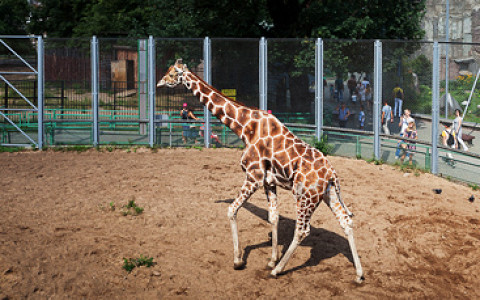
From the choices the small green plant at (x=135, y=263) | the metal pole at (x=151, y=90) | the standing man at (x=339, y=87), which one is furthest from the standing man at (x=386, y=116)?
the small green plant at (x=135, y=263)

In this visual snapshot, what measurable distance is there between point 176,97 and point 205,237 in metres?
8.89

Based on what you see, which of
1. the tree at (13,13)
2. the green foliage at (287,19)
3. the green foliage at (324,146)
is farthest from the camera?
the tree at (13,13)

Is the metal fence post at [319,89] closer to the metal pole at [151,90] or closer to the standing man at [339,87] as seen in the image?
the standing man at [339,87]

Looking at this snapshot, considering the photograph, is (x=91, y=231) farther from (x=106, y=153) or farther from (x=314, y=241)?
(x=106, y=153)

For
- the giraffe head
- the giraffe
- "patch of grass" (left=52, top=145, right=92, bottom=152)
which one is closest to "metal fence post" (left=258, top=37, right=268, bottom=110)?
"patch of grass" (left=52, top=145, right=92, bottom=152)

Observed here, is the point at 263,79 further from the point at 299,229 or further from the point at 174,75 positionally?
the point at 299,229

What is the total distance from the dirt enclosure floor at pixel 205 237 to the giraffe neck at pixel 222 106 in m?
1.97

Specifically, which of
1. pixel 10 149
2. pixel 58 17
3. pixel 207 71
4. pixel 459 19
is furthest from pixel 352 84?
pixel 58 17

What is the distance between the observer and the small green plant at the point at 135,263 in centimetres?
847

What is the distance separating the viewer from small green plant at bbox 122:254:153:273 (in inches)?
334

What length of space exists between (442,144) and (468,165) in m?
0.98

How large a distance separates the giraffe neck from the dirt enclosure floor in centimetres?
197

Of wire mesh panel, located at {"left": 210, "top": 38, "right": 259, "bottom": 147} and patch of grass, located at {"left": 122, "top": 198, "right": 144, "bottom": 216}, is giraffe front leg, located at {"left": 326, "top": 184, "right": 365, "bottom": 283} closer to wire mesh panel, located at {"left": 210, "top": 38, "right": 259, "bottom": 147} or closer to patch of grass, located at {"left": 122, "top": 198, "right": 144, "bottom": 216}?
patch of grass, located at {"left": 122, "top": 198, "right": 144, "bottom": 216}

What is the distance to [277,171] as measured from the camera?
28.9 ft
